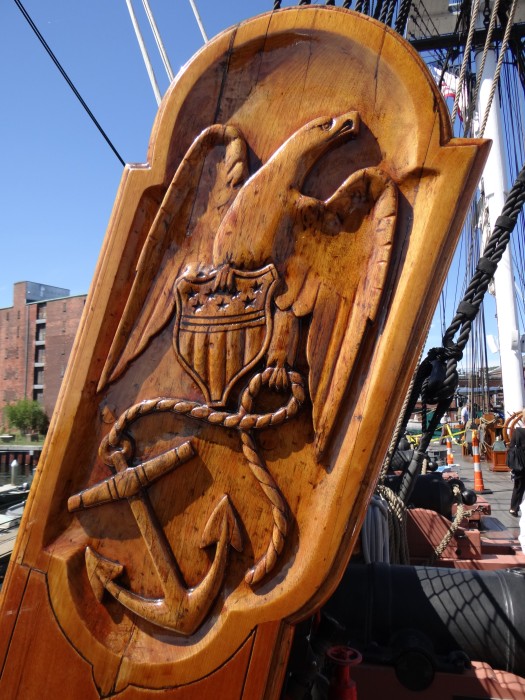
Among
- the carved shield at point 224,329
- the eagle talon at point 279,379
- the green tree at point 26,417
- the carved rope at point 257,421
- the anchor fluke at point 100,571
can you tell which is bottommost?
the green tree at point 26,417

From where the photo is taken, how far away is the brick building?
32.3m

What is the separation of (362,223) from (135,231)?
440 millimetres

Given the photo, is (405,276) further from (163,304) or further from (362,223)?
(163,304)

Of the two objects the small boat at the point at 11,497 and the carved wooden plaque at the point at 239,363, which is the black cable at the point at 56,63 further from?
the small boat at the point at 11,497

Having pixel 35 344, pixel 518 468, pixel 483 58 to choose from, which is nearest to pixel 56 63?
pixel 483 58

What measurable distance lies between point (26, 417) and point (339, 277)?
112 feet

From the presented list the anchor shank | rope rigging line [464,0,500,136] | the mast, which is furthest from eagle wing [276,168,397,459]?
the mast

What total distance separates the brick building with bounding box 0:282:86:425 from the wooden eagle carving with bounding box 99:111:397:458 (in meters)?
32.6

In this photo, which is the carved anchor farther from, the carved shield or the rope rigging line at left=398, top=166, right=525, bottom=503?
the rope rigging line at left=398, top=166, right=525, bottom=503

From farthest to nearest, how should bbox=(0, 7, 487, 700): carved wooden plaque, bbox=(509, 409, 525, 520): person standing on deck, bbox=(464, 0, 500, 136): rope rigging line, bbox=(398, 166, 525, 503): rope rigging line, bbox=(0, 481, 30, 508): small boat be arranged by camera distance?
bbox=(0, 481, 30, 508): small boat → bbox=(509, 409, 525, 520): person standing on deck → bbox=(464, 0, 500, 136): rope rigging line → bbox=(398, 166, 525, 503): rope rigging line → bbox=(0, 7, 487, 700): carved wooden plaque

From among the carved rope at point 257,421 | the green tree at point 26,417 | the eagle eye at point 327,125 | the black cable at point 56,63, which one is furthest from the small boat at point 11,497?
the green tree at point 26,417

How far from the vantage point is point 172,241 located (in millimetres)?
962

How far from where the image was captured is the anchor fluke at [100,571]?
2.90 feet

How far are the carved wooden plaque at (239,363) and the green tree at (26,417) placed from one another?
33250 mm
